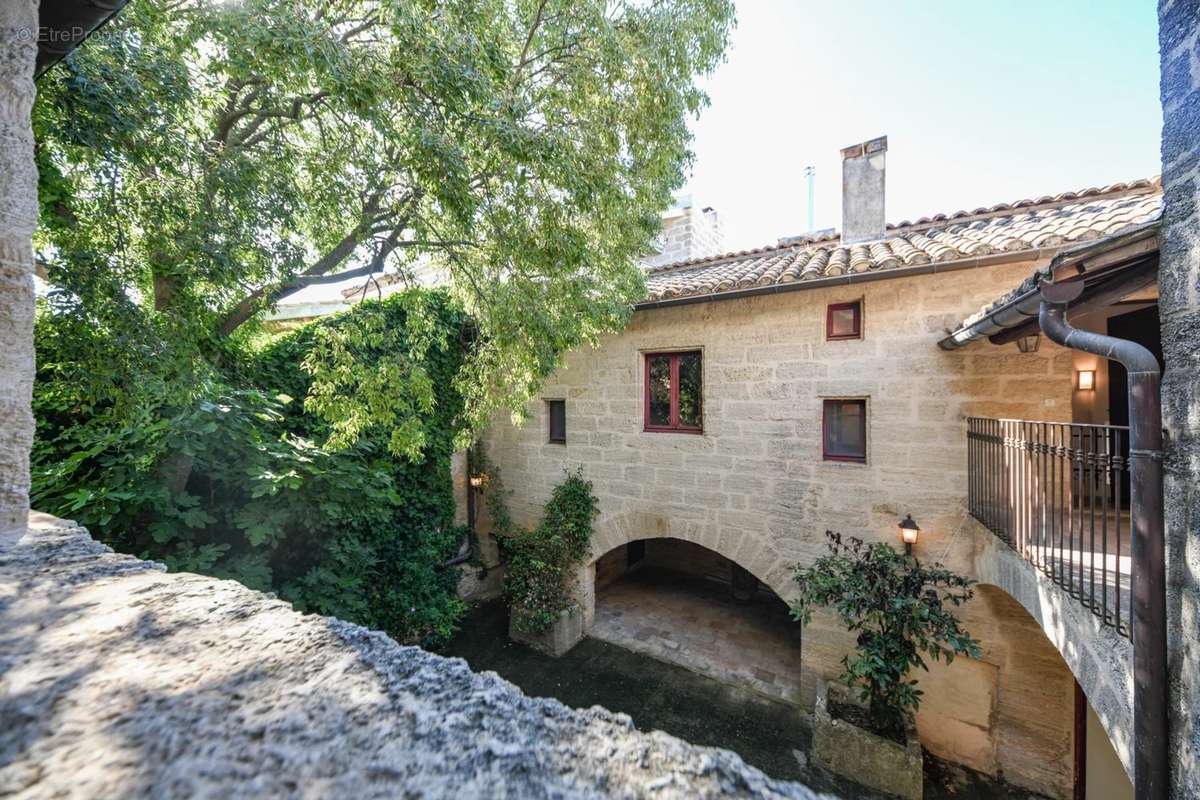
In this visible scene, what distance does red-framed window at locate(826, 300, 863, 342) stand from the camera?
498cm

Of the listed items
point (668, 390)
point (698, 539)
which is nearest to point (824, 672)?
point (698, 539)

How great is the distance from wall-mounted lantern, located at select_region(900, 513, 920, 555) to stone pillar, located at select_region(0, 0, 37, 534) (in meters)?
6.01

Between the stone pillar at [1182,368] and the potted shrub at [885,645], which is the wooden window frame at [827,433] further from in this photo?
the stone pillar at [1182,368]

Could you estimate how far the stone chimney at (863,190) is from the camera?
5852 mm


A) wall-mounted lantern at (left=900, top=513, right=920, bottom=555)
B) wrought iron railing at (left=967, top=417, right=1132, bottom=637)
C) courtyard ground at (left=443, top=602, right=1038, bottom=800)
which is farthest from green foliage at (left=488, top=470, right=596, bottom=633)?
wrought iron railing at (left=967, top=417, right=1132, bottom=637)

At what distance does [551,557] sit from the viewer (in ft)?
21.8

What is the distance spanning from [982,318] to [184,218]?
603 centimetres

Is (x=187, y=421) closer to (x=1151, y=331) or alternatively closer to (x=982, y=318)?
(x=982, y=318)

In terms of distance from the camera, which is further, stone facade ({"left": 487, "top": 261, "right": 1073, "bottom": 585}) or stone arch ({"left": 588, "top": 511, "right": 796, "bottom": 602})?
stone arch ({"left": 588, "top": 511, "right": 796, "bottom": 602})

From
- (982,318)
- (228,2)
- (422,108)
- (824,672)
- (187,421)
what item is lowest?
(824,672)

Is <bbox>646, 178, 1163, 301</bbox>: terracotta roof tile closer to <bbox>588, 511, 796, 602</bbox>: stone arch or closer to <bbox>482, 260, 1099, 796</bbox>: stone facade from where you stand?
<bbox>482, 260, 1099, 796</bbox>: stone facade

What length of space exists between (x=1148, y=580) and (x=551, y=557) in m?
5.88

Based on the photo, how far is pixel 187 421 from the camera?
154 inches

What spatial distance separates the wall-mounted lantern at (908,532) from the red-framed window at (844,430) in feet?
2.40
